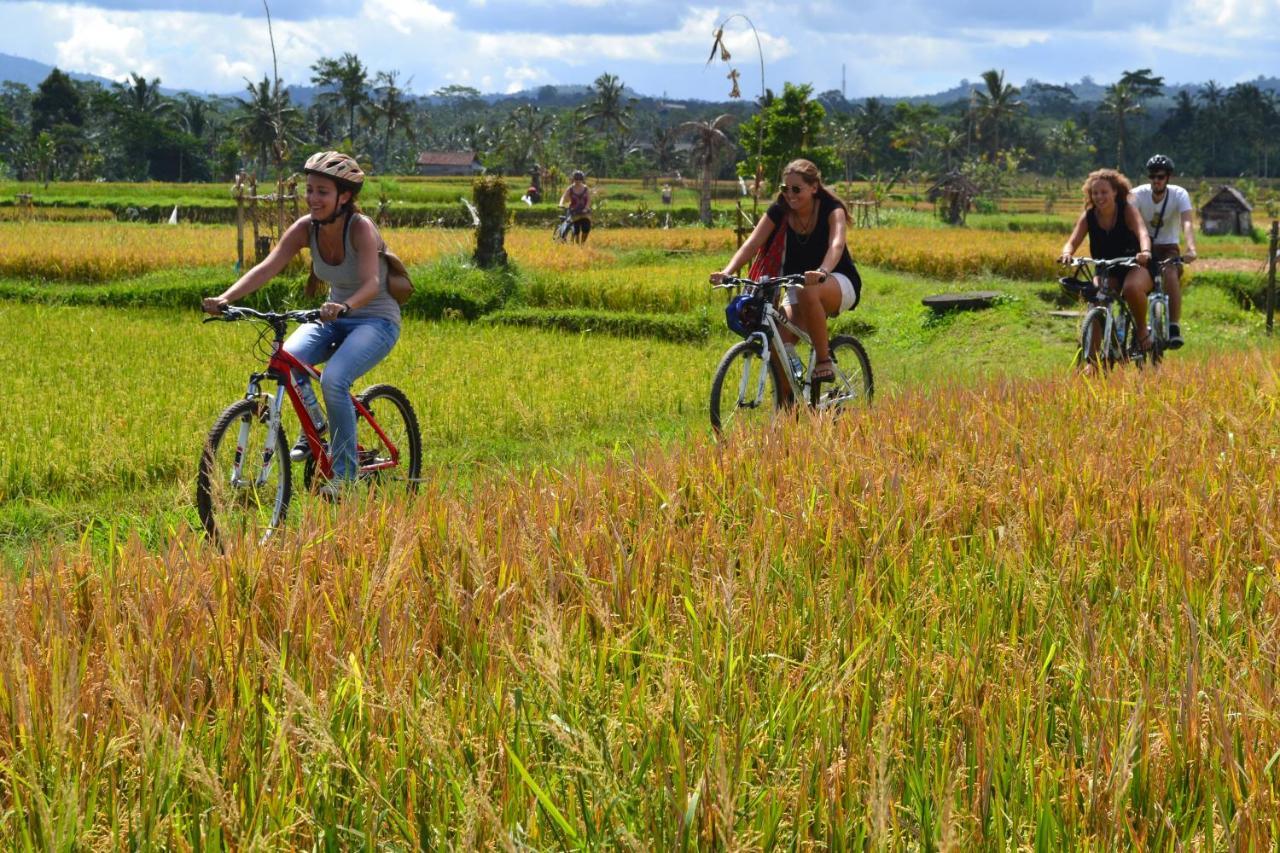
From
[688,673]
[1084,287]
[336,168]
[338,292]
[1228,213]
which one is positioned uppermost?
[1228,213]

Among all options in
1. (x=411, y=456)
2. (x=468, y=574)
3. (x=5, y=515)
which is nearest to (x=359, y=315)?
(x=411, y=456)

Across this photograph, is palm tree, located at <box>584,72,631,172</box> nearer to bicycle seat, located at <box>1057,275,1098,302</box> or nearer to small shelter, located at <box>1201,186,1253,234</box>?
small shelter, located at <box>1201,186,1253,234</box>

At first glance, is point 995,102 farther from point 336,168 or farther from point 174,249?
point 336,168

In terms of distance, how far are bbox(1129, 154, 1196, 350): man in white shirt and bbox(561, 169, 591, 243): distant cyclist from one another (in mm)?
14162

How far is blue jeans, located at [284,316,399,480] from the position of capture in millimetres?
5625

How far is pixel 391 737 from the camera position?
89.3 inches

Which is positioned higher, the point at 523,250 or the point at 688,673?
the point at 523,250

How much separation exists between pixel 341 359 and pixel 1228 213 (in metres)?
48.1

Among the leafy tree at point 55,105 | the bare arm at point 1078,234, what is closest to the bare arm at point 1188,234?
the bare arm at point 1078,234

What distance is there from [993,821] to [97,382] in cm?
912

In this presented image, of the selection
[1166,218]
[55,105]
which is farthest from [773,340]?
[55,105]

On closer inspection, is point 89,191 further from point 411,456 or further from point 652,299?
point 411,456

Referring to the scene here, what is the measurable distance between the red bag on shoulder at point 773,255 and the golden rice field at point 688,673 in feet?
10.4

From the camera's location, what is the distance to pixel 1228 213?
47.6m
